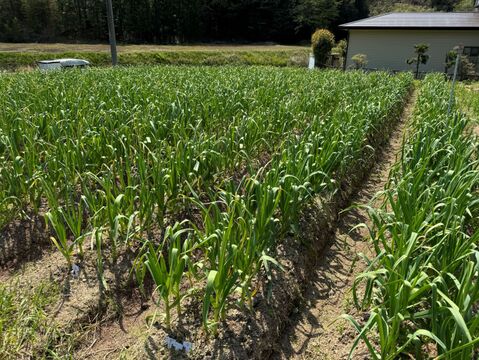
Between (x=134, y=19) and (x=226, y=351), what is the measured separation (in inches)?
1624

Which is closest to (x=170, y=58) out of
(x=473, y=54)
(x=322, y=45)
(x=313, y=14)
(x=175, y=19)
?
(x=322, y=45)

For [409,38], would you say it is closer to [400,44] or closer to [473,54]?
[400,44]

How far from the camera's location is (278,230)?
8.55 ft

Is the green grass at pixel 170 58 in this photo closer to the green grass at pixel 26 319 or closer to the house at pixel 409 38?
the house at pixel 409 38

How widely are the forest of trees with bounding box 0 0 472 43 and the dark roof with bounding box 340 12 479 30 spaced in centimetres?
1877

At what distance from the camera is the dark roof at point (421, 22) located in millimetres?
21297

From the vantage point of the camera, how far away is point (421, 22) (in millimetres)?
22500

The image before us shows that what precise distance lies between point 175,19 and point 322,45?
73.4 ft

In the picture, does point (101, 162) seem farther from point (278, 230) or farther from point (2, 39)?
point (2, 39)

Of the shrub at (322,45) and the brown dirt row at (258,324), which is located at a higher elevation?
the shrub at (322,45)

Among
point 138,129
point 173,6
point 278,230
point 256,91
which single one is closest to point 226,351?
point 278,230

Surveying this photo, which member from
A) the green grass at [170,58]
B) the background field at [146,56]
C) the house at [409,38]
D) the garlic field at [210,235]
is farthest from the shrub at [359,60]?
the garlic field at [210,235]

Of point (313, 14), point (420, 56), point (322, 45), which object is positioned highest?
point (313, 14)

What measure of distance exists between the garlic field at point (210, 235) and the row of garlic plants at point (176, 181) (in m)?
0.02
